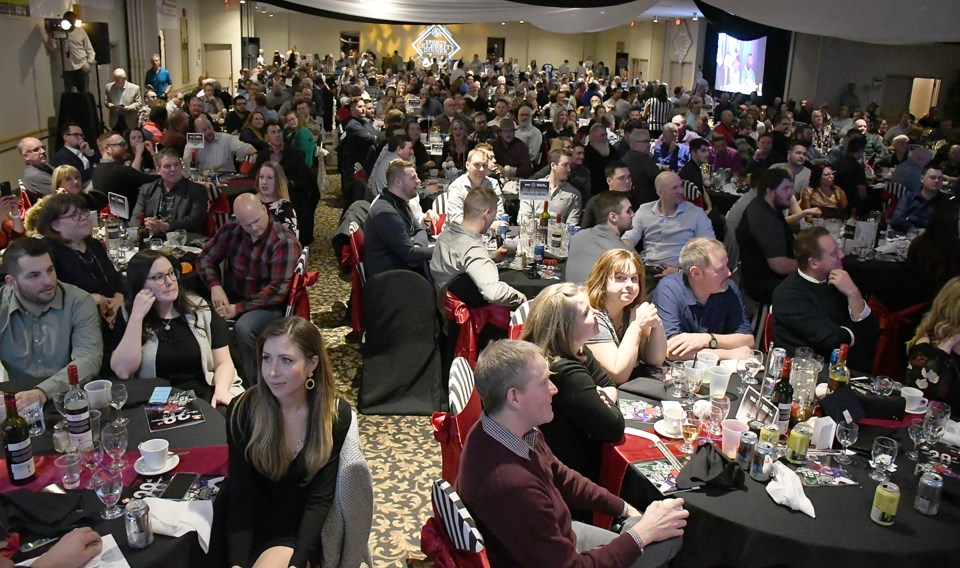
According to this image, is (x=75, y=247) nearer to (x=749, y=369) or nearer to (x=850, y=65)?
(x=749, y=369)

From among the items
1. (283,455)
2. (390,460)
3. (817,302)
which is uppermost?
(817,302)

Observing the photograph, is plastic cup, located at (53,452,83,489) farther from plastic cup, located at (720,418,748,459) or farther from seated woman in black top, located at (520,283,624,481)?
plastic cup, located at (720,418,748,459)

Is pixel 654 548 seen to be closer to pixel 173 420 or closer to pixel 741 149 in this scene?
pixel 173 420

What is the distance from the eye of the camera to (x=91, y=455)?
97.6 inches

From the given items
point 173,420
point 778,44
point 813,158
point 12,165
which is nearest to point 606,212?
point 173,420

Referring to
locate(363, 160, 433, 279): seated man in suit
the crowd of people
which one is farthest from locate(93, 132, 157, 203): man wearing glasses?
locate(363, 160, 433, 279): seated man in suit

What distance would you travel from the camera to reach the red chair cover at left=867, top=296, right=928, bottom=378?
4.80 meters

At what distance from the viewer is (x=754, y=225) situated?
5320 millimetres

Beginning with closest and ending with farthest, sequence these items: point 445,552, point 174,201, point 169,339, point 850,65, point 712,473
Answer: point 445,552
point 712,473
point 169,339
point 174,201
point 850,65

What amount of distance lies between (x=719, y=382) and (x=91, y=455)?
2.38m

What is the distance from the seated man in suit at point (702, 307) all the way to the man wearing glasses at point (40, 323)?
262 centimetres

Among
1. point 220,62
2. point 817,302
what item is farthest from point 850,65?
point 220,62

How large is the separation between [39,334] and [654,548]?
265cm

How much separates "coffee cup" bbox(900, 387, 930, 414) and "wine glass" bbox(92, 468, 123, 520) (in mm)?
2996
